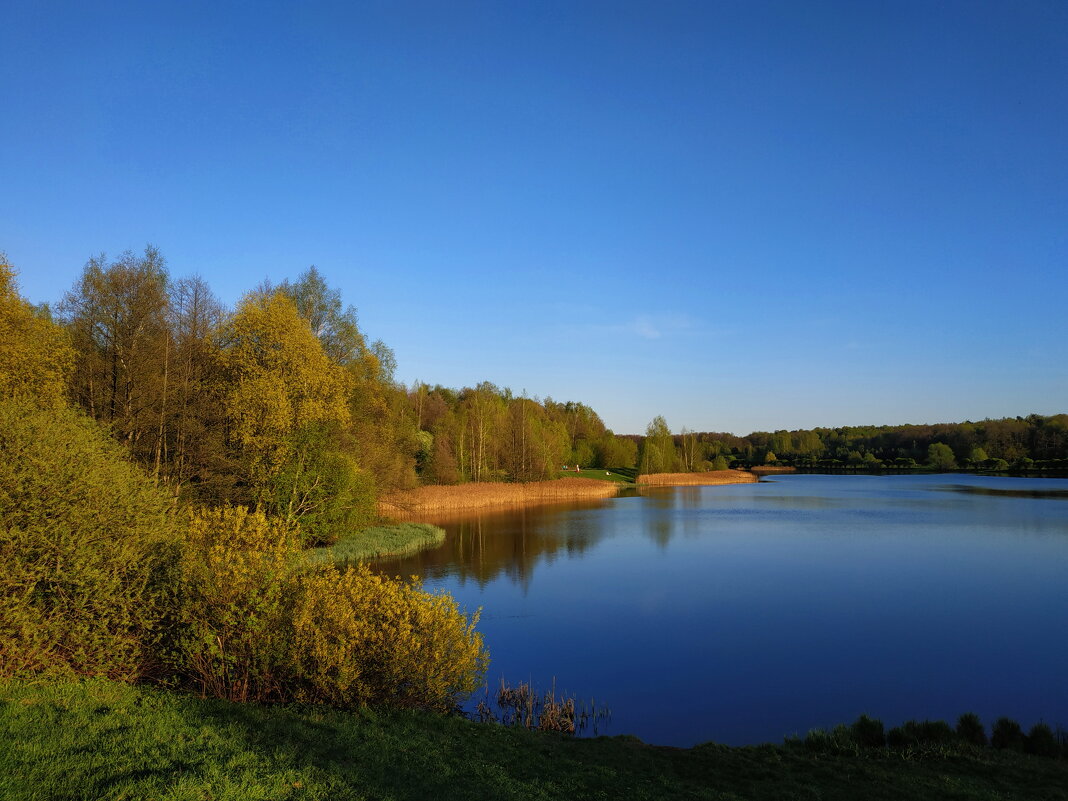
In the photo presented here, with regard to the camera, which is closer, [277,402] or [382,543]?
[277,402]

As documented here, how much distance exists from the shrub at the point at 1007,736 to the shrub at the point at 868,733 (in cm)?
162

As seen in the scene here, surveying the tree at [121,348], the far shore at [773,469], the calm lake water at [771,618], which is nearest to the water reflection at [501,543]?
the calm lake water at [771,618]

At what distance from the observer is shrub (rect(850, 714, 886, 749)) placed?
32.0 feet

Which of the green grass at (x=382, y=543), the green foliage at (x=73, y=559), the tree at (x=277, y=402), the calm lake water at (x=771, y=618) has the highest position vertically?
the tree at (x=277, y=402)

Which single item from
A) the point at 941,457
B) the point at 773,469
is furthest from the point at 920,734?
Result: the point at 773,469

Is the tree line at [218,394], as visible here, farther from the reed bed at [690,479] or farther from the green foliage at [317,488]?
the reed bed at [690,479]

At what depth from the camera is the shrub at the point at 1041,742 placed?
30.7 feet

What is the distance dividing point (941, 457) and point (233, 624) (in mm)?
133701

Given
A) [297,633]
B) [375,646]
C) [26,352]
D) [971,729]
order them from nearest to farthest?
1. [297,633]
2. [375,646]
3. [971,729]
4. [26,352]

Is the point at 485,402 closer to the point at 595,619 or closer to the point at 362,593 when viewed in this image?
the point at 595,619

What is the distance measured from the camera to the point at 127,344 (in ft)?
75.2

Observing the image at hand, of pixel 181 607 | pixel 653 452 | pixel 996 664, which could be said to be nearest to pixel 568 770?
pixel 181 607

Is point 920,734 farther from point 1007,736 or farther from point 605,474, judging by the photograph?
point 605,474

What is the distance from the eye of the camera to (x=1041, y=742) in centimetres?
948
